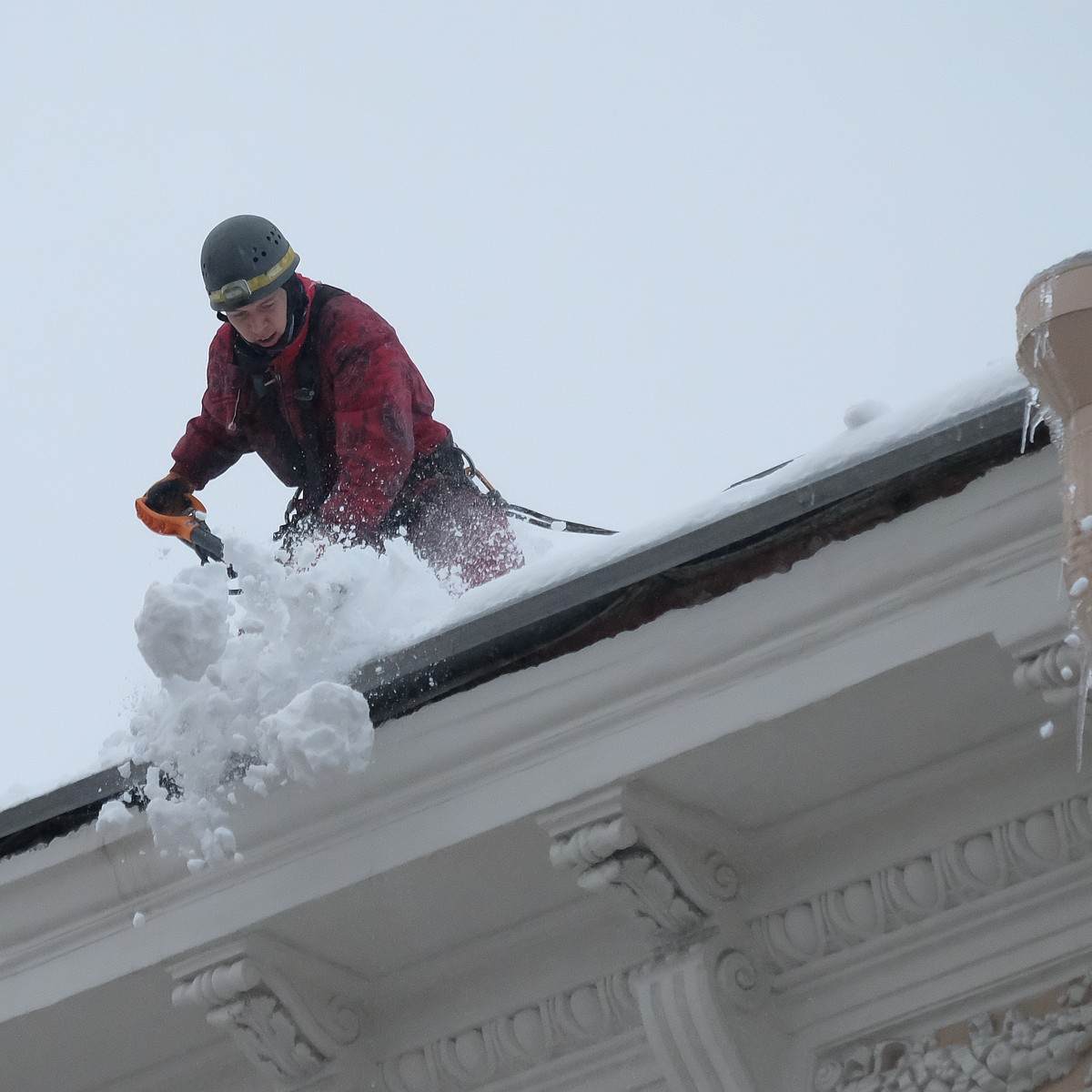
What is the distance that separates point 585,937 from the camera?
10.8ft

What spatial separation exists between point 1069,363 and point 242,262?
2667 mm

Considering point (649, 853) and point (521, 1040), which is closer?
point (649, 853)

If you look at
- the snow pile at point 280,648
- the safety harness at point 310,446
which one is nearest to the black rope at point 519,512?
the safety harness at point 310,446

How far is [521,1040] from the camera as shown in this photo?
332cm

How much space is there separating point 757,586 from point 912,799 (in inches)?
21.0

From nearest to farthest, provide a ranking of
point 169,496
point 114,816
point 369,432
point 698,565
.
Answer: point 698,565 → point 114,816 → point 369,432 → point 169,496

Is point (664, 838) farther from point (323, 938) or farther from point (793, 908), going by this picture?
point (323, 938)

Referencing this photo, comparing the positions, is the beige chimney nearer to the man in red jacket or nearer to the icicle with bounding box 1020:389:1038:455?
the icicle with bounding box 1020:389:1038:455

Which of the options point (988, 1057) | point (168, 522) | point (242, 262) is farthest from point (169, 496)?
point (988, 1057)

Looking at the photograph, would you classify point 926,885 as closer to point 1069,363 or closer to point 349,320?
point 1069,363

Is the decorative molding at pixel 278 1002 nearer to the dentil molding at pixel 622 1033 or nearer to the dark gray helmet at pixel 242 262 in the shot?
the dentil molding at pixel 622 1033

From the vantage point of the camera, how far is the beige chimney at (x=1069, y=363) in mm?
2148

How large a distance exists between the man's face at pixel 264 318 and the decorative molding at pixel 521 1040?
1.88 m

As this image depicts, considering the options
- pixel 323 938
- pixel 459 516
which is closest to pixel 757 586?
pixel 323 938
